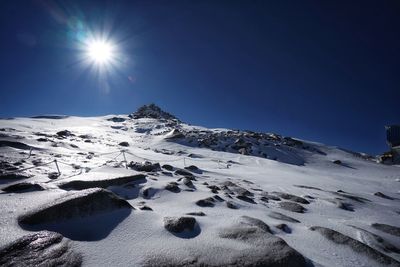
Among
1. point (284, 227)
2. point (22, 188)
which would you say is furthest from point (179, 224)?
point (22, 188)

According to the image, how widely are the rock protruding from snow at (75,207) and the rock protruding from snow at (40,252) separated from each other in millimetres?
528

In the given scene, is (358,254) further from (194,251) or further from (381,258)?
(194,251)

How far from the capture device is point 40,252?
3445 millimetres

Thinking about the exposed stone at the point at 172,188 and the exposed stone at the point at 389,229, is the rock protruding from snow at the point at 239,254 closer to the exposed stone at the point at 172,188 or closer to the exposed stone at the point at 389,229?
the exposed stone at the point at 172,188

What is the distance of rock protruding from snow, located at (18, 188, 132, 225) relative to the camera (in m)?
4.27

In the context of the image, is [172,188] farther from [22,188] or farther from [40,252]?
[40,252]

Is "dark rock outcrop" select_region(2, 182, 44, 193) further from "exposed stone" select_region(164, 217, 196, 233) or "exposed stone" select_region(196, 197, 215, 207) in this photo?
"exposed stone" select_region(196, 197, 215, 207)

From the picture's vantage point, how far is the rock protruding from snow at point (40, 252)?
3221 millimetres

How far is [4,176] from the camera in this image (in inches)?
287

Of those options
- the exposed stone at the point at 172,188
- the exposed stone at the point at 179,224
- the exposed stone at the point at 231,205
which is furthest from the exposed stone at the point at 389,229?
the exposed stone at the point at 172,188

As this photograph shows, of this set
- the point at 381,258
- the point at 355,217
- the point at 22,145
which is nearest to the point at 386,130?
the point at 355,217

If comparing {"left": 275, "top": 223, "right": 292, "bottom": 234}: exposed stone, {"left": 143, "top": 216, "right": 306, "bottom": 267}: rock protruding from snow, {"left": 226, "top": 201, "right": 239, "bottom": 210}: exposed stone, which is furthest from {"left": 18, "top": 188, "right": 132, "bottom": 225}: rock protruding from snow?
{"left": 275, "top": 223, "right": 292, "bottom": 234}: exposed stone

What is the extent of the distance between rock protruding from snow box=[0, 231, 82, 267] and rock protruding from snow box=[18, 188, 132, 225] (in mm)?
528

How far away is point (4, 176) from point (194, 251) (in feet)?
23.6
